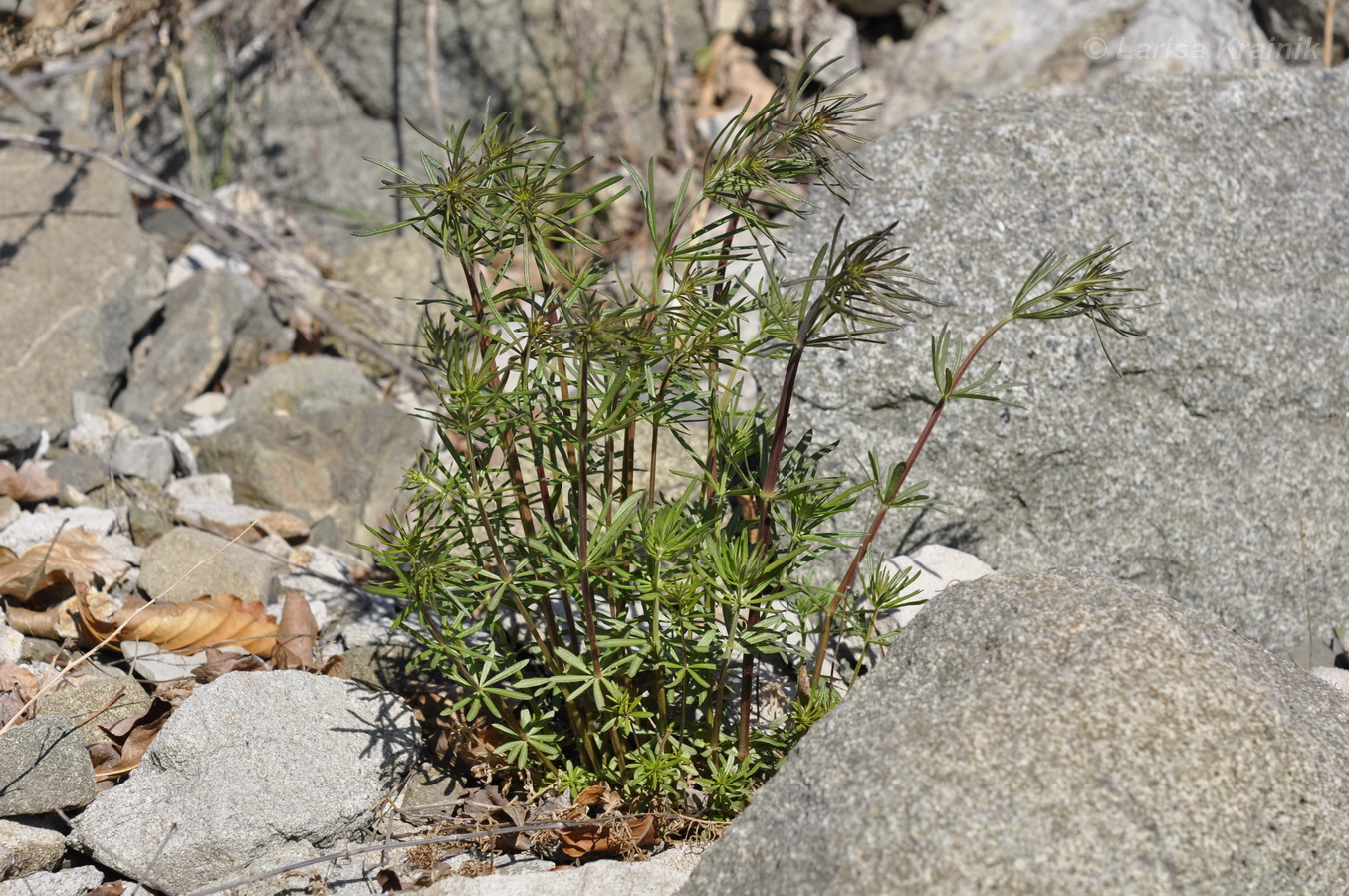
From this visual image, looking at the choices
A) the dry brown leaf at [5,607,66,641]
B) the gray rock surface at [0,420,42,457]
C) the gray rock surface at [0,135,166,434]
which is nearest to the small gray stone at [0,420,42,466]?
the gray rock surface at [0,420,42,457]

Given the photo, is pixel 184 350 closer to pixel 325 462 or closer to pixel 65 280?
pixel 65 280

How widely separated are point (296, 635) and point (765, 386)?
1.50m

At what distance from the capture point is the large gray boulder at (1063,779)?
180cm

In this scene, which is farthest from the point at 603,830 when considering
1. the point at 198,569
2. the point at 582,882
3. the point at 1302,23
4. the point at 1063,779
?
the point at 1302,23

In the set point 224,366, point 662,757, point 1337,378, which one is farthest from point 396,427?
point 1337,378

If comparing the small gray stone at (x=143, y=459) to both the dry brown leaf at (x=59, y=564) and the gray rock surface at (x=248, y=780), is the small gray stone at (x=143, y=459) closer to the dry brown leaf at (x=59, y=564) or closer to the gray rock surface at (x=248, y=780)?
the dry brown leaf at (x=59, y=564)

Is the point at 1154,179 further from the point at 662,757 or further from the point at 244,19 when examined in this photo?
the point at 244,19

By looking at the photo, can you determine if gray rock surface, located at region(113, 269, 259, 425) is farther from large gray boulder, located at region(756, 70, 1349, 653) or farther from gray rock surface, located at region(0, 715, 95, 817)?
large gray boulder, located at region(756, 70, 1349, 653)

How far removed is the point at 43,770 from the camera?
245 cm

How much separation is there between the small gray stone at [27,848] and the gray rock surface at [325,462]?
1477 millimetres

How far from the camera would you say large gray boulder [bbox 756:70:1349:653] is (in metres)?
3.22

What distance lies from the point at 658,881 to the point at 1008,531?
1585 millimetres

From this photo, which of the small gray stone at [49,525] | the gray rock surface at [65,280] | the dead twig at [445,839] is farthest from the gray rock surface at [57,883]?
the gray rock surface at [65,280]

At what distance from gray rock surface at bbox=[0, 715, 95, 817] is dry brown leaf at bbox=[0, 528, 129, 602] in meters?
0.61
